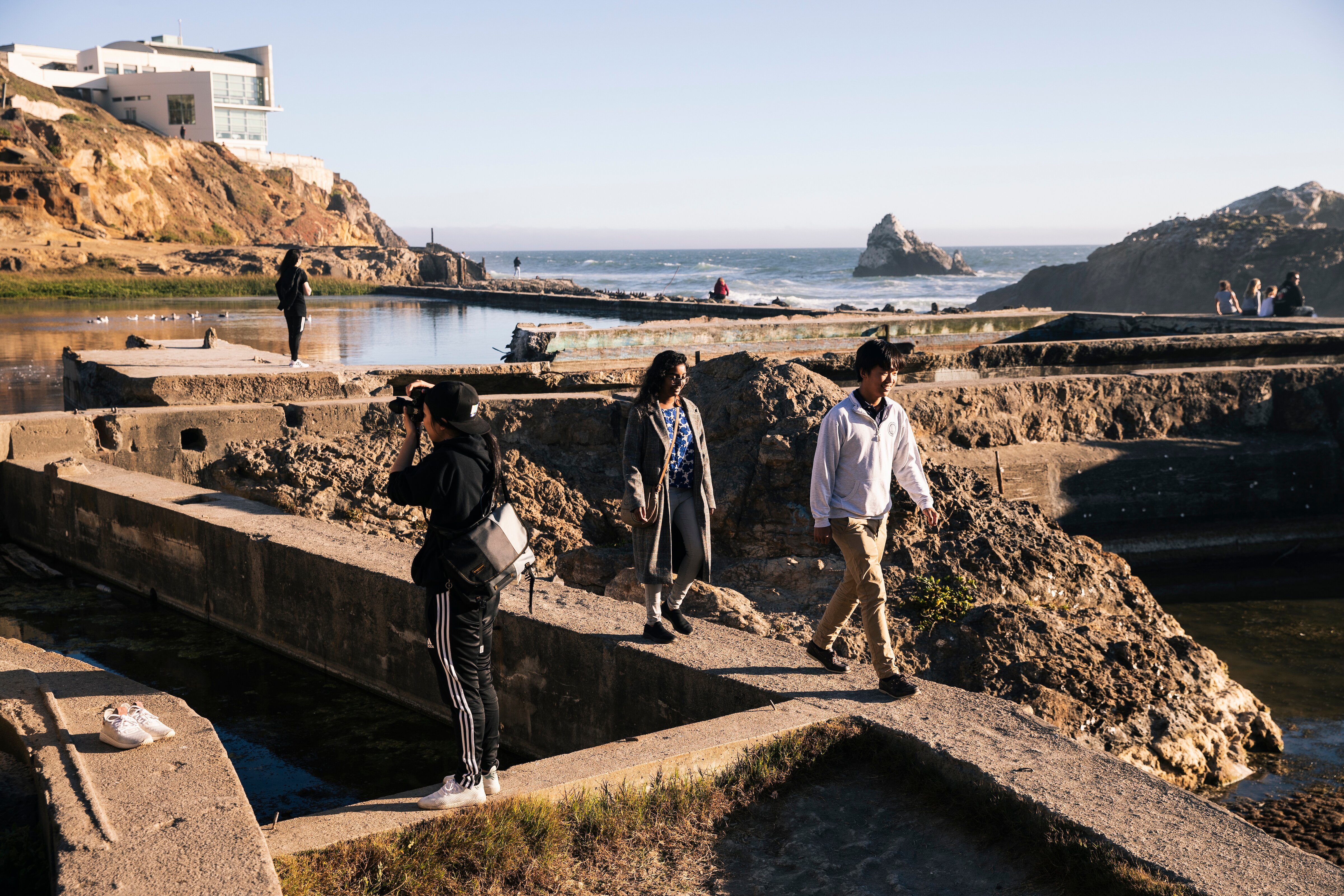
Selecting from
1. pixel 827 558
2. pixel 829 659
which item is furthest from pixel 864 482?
pixel 827 558

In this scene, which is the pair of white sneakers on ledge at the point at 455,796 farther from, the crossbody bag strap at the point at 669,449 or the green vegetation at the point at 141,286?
the green vegetation at the point at 141,286

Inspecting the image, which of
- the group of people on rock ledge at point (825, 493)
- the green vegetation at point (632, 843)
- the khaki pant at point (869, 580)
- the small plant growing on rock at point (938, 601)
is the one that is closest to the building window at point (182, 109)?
the small plant growing on rock at point (938, 601)

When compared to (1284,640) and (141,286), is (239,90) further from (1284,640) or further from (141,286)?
(1284,640)

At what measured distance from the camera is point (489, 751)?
3805 millimetres

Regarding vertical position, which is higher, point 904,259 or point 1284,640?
point 904,259

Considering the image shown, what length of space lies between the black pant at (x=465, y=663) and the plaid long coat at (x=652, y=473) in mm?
1472

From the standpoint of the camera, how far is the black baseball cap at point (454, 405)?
12.1 feet

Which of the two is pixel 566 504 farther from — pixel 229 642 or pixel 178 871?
pixel 178 871

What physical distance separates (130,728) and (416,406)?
1569 mm

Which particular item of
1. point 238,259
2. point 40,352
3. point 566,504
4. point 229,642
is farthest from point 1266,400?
point 238,259

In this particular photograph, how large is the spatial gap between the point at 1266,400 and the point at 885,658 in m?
11.7

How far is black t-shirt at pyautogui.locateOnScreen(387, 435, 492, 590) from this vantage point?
11.9ft

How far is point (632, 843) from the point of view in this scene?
375cm

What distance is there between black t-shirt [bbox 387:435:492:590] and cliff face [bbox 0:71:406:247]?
63918 mm
